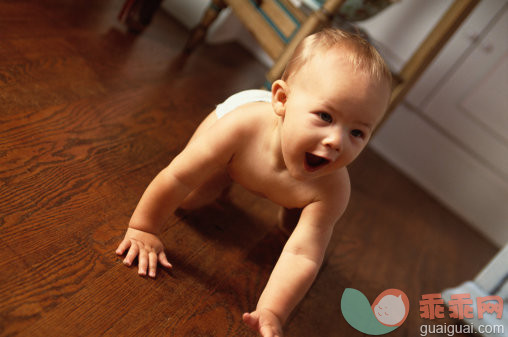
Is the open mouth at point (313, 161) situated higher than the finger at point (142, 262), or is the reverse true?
the open mouth at point (313, 161)

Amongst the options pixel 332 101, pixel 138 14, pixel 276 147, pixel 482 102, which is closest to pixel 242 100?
pixel 276 147

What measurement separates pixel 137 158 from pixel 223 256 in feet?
0.82

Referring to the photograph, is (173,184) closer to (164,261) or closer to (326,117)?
(164,261)

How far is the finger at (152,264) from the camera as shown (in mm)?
550

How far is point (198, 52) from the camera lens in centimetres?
153

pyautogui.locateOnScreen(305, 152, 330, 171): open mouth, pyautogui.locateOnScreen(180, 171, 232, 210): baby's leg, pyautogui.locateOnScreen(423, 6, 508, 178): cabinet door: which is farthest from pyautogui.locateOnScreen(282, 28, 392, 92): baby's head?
pyautogui.locateOnScreen(423, 6, 508, 178): cabinet door

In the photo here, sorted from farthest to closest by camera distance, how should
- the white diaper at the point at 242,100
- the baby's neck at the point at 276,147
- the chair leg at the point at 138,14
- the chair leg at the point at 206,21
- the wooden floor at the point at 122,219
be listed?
the chair leg at the point at 206,21 < the chair leg at the point at 138,14 < the white diaper at the point at 242,100 < the baby's neck at the point at 276,147 < the wooden floor at the point at 122,219

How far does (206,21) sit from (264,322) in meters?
1.10

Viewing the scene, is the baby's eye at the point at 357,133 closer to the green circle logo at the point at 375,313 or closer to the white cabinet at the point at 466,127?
the green circle logo at the point at 375,313

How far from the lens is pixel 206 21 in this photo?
1.38 metres

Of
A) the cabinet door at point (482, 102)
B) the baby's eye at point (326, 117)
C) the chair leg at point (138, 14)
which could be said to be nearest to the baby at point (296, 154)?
the baby's eye at point (326, 117)

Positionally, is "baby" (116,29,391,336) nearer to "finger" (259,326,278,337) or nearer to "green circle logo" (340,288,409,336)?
"finger" (259,326,278,337)

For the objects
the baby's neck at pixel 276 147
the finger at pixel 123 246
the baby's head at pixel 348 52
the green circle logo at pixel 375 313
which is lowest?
the finger at pixel 123 246

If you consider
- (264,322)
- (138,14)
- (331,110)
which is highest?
(331,110)
